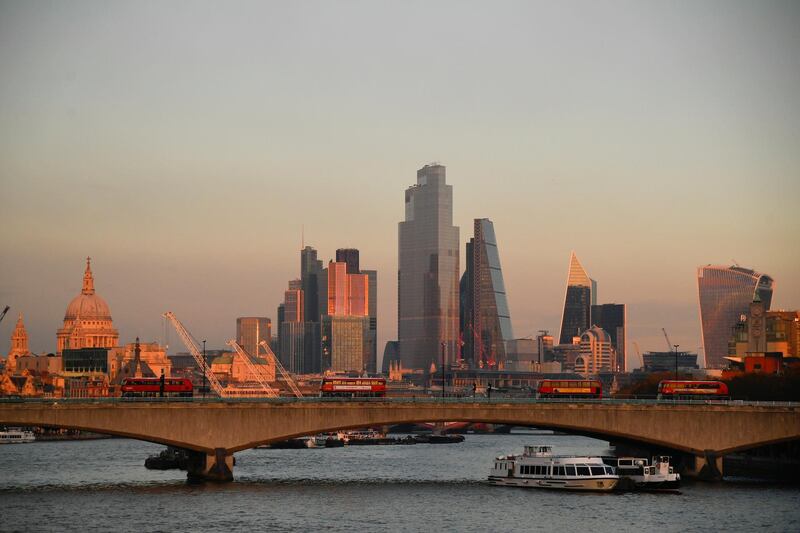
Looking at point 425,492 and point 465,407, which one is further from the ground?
point 465,407

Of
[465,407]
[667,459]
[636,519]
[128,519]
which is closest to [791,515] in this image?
[636,519]

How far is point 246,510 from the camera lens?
11550cm

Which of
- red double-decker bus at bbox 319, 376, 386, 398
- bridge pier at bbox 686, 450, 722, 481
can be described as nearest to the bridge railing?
bridge pier at bbox 686, 450, 722, 481

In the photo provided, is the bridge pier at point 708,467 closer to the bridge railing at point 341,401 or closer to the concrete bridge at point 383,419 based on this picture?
the concrete bridge at point 383,419

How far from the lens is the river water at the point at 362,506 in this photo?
107 m

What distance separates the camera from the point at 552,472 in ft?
452

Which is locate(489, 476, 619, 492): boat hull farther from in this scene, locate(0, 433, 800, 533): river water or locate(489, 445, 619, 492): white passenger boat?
locate(0, 433, 800, 533): river water

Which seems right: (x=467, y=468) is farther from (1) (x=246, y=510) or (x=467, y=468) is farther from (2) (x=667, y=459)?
(1) (x=246, y=510)

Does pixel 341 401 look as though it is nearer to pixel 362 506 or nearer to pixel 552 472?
pixel 362 506

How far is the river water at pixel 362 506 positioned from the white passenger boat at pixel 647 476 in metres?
2.18

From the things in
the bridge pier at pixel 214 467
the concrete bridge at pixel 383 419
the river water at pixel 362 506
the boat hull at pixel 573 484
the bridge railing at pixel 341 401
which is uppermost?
the bridge railing at pixel 341 401

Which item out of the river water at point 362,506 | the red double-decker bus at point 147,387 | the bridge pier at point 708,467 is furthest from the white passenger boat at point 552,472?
the red double-decker bus at point 147,387

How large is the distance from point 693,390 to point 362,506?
189 ft

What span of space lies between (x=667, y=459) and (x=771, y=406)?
14547 millimetres
